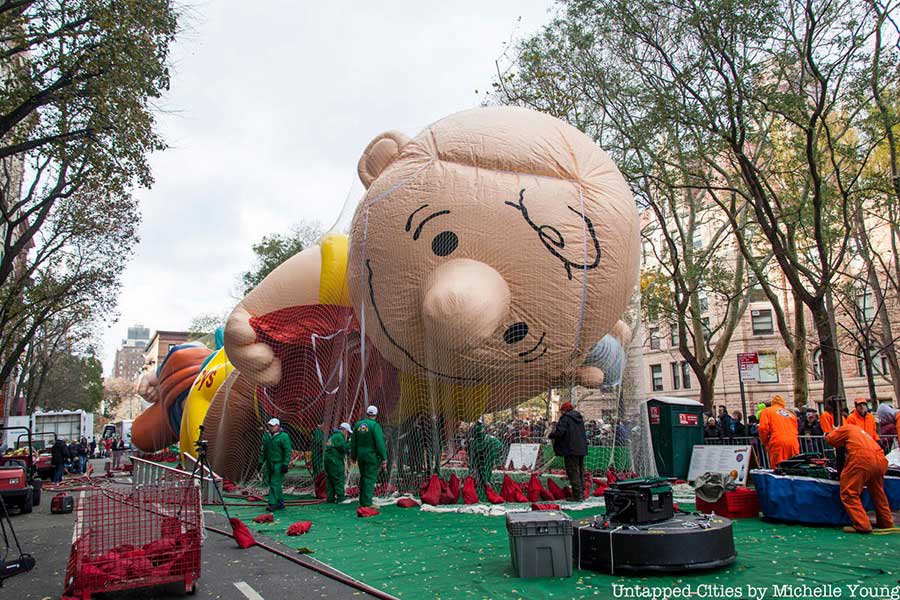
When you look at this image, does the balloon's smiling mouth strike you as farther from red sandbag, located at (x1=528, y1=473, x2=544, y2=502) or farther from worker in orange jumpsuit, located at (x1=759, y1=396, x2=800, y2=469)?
worker in orange jumpsuit, located at (x1=759, y1=396, x2=800, y2=469)

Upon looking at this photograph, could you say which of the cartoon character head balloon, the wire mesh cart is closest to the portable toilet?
the cartoon character head balloon

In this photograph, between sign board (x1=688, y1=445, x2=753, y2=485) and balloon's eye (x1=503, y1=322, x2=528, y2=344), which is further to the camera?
sign board (x1=688, y1=445, x2=753, y2=485)

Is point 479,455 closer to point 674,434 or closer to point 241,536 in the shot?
point 241,536

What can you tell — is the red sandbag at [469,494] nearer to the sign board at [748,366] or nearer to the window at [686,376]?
the sign board at [748,366]

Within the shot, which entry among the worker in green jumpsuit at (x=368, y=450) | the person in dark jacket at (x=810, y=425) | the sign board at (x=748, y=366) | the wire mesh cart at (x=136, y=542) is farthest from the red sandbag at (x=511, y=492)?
the sign board at (x=748, y=366)

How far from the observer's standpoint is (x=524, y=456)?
13.0 m

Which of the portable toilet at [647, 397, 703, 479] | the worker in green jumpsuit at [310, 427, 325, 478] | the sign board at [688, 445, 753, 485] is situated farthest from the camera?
the portable toilet at [647, 397, 703, 479]

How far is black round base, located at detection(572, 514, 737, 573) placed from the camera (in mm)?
5531

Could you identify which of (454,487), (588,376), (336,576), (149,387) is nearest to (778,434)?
(588,376)

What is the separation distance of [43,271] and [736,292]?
22.1 m

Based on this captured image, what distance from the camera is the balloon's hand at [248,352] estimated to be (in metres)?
10.9

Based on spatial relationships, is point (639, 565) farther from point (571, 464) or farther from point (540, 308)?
point (571, 464)

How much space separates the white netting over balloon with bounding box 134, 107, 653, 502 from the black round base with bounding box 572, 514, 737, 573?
104 inches

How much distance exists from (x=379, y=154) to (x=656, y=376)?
40.1m
